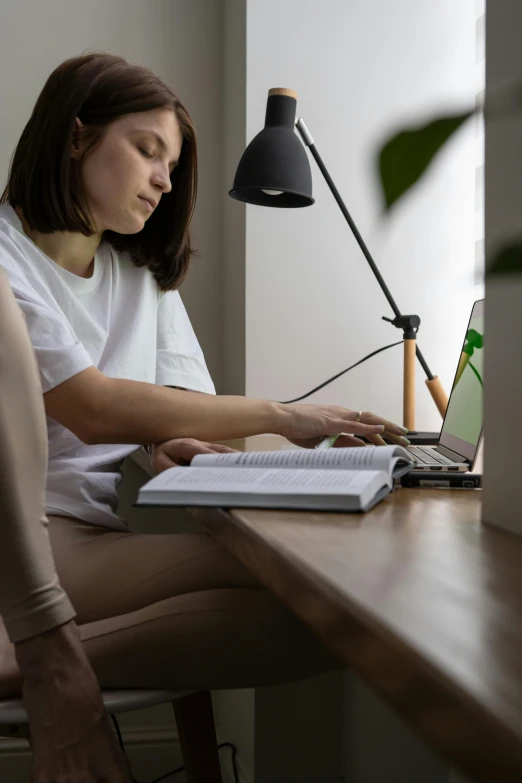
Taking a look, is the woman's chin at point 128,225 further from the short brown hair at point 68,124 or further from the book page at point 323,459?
the book page at point 323,459

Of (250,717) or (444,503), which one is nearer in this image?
(444,503)

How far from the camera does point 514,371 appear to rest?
25.6 inches

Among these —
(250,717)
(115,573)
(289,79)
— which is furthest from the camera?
(289,79)

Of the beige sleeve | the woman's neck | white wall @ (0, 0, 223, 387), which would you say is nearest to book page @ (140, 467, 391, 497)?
the beige sleeve

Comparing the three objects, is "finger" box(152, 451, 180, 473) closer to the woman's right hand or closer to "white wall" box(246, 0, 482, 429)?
the woman's right hand

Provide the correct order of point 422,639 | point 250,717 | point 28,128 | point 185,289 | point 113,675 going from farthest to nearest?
point 185,289 → point 250,717 → point 28,128 → point 113,675 → point 422,639

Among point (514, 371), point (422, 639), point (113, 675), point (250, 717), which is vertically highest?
point (514, 371)

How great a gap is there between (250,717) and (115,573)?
0.72 meters

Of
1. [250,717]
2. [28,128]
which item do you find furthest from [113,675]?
[28,128]

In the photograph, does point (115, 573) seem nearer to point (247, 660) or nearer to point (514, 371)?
point (247, 660)

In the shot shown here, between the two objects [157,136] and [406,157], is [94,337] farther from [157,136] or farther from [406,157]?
[406,157]

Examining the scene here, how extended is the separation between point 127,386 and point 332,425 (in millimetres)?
308

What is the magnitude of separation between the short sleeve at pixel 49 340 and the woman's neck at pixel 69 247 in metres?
0.18

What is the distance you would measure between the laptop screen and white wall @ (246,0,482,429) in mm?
595
